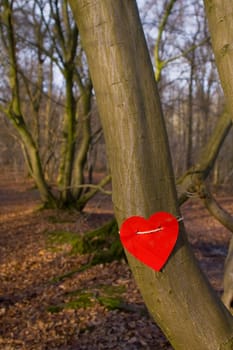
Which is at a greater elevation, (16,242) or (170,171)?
(170,171)

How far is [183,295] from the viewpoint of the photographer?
6.79ft

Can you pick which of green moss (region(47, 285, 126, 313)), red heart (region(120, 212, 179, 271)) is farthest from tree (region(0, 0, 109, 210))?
red heart (region(120, 212, 179, 271))

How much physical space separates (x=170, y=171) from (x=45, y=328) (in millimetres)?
3581

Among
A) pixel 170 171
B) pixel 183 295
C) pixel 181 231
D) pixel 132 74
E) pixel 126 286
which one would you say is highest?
pixel 132 74

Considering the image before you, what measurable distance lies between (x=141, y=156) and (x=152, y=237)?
17.1 inches

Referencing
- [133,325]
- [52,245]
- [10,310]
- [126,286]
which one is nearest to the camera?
[133,325]

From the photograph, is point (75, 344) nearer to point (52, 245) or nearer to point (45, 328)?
point (45, 328)

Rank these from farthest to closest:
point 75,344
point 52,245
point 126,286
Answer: point 52,245
point 126,286
point 75,344

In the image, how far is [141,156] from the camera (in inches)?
79.3

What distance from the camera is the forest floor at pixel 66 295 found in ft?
14.8

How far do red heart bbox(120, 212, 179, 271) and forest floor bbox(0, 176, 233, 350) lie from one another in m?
2.53

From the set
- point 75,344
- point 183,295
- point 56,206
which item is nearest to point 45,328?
point 75,344

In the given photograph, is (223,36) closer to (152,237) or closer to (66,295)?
(152,237)

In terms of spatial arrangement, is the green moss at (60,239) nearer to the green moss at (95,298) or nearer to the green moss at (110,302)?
the green moss at (95,298)
